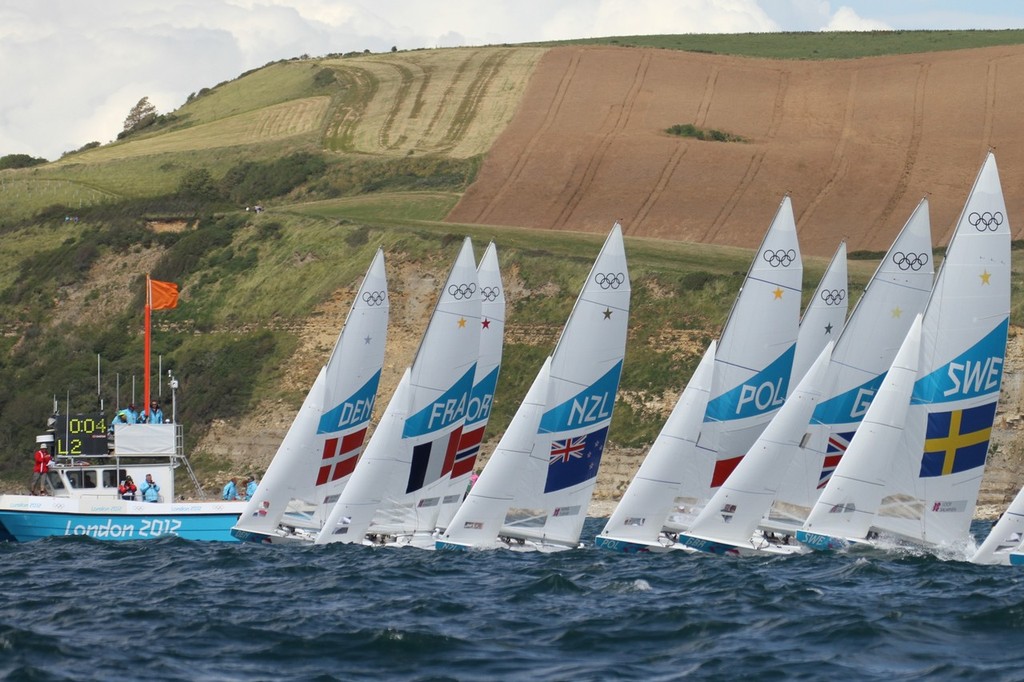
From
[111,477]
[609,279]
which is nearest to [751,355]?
[609,279]

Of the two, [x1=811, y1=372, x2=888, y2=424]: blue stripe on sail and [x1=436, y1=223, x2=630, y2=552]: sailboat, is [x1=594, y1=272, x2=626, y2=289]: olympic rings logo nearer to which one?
[x1=436, y1=223, x2=630, y2=552]: sailboat

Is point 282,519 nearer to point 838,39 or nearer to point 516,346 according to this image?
point 516,346

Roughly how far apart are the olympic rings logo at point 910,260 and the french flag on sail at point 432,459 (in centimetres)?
1181

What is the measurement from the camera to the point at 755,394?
41.9 meters

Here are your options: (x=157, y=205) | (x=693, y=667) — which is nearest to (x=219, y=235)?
(x=157, y=205)

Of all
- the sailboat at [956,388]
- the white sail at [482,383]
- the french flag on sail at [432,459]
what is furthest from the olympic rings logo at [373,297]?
the sailboat at [956,388]

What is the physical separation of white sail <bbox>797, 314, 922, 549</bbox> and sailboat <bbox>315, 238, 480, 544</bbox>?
9627mm

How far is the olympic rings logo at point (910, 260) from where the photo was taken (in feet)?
135

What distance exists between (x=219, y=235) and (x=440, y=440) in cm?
5990

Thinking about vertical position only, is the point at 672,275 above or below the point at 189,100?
below

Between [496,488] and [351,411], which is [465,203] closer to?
[351,411]

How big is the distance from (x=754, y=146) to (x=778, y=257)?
75.3 m

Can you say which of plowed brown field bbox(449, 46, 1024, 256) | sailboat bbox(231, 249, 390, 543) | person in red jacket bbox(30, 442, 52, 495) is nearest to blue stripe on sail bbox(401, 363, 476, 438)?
sailboat bbox(231, 249, 390, 543)

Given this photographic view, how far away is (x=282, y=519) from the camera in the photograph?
42219 millimetres
